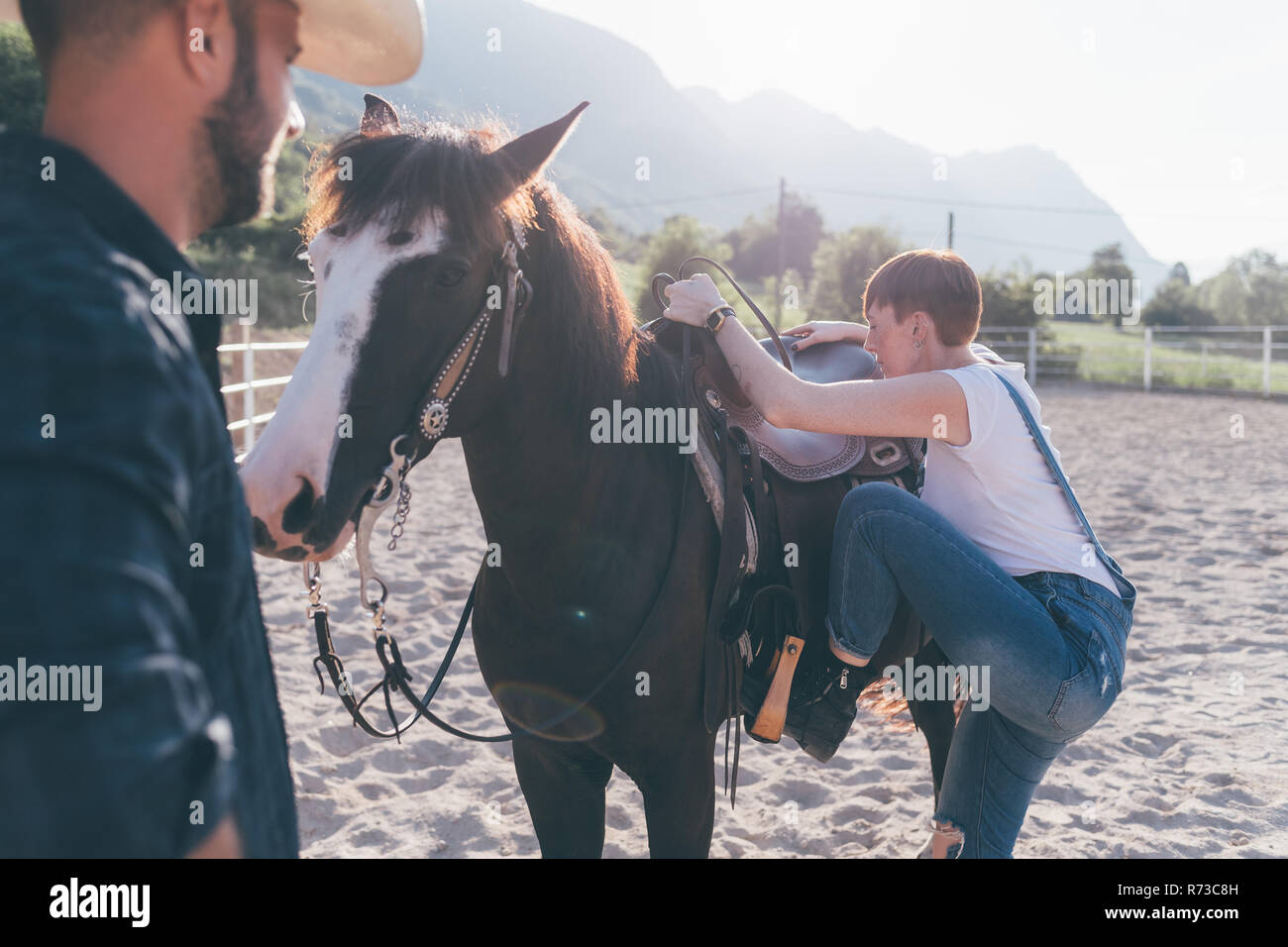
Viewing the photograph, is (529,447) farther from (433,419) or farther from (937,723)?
(937,723)

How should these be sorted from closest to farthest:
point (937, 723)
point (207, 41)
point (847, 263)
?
point (207, 41) < point (937, 723) < point (847, 263)

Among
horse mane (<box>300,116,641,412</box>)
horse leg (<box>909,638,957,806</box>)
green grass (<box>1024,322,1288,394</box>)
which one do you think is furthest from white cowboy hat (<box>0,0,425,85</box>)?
green grass (<box>1024,322,1288,394</box>)

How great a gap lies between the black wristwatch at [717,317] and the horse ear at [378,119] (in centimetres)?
84

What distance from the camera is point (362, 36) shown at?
1.16 meters

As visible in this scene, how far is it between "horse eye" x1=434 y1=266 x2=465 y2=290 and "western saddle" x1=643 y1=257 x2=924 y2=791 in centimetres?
68

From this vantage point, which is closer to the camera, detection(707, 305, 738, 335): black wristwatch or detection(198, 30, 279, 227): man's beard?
detection(198, 30, 279, 227): man's beard

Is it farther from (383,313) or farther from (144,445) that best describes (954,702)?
(144,445)

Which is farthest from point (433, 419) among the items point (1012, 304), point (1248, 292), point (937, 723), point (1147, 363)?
point (1248, 292)

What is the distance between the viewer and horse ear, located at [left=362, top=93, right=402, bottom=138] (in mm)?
1684

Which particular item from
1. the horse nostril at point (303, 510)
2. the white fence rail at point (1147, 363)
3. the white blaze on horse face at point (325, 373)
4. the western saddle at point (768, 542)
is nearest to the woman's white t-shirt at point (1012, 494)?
the western saddle at point (768, 542)

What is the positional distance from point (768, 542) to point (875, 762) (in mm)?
1991

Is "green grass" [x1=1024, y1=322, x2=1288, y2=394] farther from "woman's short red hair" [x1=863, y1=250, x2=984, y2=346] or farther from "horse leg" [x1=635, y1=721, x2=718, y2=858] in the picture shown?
"horse leg" [x1=635, y1=721, x2=718, y2=858]

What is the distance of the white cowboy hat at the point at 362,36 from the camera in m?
1.08
